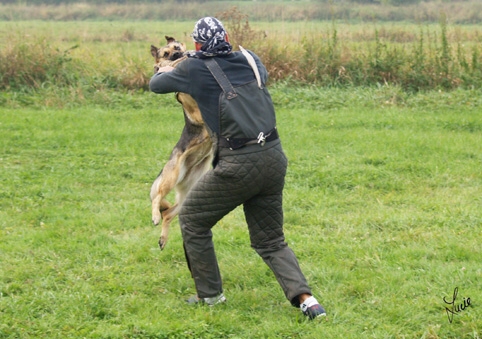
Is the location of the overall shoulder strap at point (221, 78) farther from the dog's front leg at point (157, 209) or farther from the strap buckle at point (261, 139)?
the dog's front leg at point (157, 209)

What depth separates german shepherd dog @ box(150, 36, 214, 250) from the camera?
17.8 feet

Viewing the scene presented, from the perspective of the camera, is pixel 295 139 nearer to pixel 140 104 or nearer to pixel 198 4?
pixel 140 104

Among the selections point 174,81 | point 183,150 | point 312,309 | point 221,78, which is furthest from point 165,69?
point 312,309

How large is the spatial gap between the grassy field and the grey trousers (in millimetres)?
288

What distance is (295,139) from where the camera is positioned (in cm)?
1091

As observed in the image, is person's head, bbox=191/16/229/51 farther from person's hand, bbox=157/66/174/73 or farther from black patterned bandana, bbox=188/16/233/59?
person's hand, bbox=157/66/174/73

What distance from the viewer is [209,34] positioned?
4.96 metres

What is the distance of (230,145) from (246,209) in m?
0.63

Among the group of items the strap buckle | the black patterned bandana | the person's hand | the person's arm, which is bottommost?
the strap buckle

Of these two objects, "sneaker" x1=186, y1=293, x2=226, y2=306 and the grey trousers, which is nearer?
the grey trousers

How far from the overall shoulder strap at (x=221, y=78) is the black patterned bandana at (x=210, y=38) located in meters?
0.07

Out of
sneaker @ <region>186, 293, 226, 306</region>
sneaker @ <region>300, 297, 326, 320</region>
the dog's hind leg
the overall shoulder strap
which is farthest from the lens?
the dog's hind leg

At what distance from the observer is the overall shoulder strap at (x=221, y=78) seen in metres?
4.94

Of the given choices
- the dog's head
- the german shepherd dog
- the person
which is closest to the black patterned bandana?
the person
